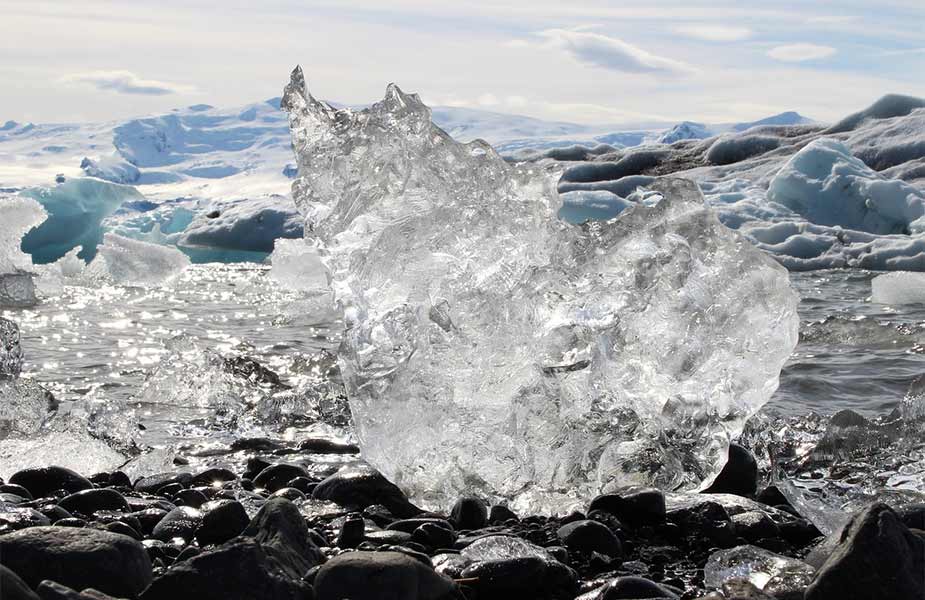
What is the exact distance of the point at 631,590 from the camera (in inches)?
107

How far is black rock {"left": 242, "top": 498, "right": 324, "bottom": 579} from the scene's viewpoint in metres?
2.69

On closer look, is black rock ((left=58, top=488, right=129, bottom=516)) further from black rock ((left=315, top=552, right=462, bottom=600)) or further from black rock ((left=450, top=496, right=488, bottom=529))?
black rock ((left=315, top=552, right=462, bottom=600))

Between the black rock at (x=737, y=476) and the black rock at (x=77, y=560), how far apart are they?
241 cm

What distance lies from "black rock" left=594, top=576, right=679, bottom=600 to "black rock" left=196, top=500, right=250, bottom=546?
1148mm

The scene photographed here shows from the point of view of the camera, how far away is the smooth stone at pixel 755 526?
341 centimetres

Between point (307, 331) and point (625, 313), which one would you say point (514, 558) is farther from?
point (307, 331)

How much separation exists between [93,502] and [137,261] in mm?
10723

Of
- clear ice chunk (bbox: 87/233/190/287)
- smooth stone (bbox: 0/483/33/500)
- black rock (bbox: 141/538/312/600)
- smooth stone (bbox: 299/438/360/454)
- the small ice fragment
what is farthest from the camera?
clear ice chunk (bbox: 87/233/190/287)

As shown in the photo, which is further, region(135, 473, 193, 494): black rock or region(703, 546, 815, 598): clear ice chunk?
region(135, 473, 193, 494): black rock

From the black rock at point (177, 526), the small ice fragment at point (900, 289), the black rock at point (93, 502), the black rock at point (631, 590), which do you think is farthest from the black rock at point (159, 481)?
the small ice fragment at point (900, 289)

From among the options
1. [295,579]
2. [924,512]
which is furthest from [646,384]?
[295,579]

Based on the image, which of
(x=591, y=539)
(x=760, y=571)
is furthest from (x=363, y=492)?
(x=760, y=571)

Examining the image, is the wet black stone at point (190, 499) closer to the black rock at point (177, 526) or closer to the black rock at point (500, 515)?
the black rock at point (177, 526)

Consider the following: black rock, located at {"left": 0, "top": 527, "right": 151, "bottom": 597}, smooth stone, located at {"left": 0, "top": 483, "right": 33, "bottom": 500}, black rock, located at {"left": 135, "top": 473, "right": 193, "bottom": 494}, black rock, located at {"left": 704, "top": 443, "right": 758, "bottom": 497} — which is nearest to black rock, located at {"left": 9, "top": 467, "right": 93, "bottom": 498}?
smooth stone, located at {"left": 0, "top": 483, "right": 33, "bottom": 500}
